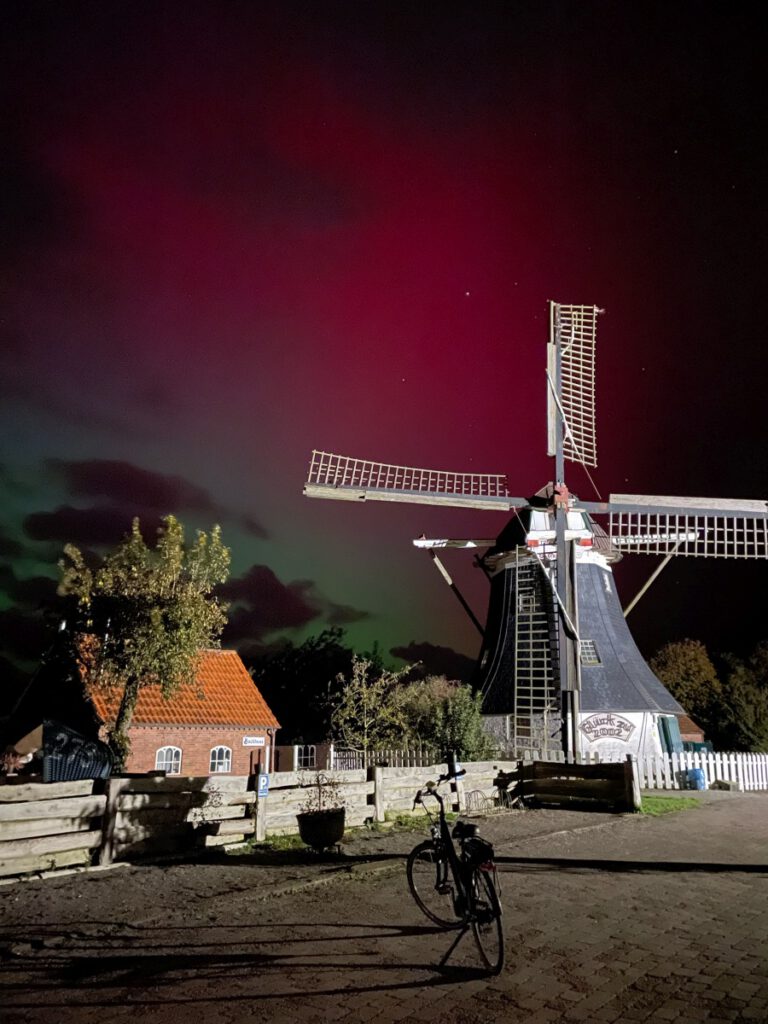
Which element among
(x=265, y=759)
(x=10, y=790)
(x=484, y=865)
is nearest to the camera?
(x=484, y=865)

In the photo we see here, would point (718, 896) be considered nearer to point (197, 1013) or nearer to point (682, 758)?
point (197, 1013)

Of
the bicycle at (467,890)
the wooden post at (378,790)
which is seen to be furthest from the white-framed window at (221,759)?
the bicycle at (467,890)

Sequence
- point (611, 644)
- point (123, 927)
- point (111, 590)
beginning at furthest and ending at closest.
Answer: point (611, 644), point (111, 590), point (123, 927)

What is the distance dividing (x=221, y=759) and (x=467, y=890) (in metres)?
26.5

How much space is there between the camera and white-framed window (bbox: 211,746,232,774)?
30311 mm

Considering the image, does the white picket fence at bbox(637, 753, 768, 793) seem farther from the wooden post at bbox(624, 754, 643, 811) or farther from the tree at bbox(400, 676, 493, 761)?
the wooden post at bbox(624, 754, 643, 811)

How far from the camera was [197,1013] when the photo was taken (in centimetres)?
484

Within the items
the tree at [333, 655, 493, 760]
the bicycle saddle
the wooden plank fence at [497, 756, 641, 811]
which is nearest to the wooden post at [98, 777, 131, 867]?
the bicycle saddle

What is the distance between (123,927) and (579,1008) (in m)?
4.30

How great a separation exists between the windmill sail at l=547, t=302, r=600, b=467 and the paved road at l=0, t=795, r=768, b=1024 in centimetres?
2260

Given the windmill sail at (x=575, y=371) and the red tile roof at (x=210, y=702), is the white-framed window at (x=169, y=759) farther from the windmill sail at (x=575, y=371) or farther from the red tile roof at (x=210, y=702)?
the windmill sail at (x=575, y=371)

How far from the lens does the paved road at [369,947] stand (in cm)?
493

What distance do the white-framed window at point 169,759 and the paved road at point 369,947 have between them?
19.9 m

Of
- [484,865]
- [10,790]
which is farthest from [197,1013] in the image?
[10,790]
